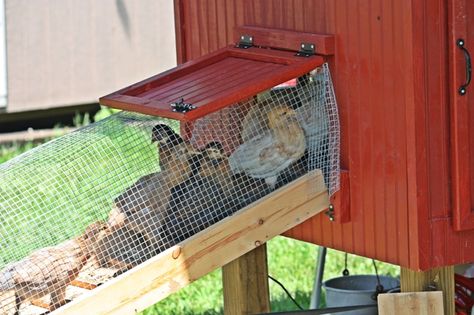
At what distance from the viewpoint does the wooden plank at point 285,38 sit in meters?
3.98

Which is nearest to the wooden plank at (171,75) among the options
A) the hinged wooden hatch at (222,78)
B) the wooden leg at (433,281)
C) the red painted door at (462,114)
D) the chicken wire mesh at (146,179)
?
the hinged wooden hatch at (222,78)

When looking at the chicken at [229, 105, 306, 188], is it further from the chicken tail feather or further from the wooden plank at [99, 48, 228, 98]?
the chicken tail feather

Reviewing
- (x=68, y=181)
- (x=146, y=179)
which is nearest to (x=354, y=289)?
(x=146, y=179)

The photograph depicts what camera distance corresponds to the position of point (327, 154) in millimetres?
3998

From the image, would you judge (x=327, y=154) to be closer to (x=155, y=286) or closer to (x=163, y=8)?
(x=155, y=286)

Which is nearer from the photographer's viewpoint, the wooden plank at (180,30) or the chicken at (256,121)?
the chicken at (256,121)

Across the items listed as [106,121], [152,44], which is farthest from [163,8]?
[106,121]

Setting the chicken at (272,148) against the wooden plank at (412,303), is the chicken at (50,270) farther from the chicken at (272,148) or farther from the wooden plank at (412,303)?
the wooden plank at (412,303)

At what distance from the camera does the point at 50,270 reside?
12.4ft

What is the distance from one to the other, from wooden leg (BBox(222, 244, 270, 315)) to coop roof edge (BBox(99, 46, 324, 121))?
78 cm

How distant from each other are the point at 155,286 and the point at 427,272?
0.95 m

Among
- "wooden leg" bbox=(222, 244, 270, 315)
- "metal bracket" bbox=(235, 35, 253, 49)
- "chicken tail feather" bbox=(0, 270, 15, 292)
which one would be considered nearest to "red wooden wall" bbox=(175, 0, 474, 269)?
"metal bracket" bbox=(235, 35, 253, 49)

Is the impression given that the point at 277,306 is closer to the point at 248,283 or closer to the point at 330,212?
the point at 248,283

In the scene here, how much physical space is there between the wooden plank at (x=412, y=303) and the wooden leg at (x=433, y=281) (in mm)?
44
